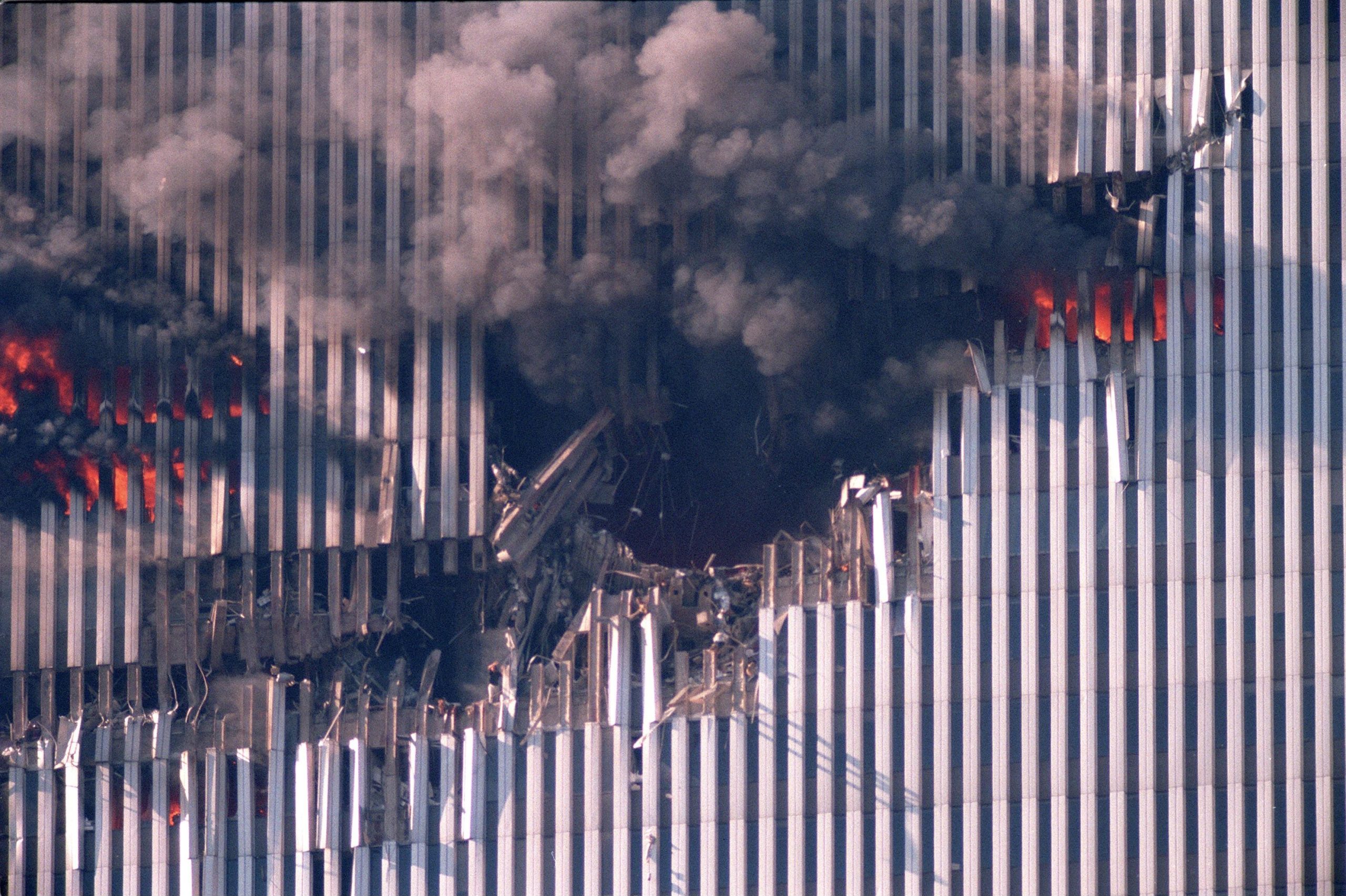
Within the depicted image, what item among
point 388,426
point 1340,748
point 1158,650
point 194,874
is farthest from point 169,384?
point 1340,748

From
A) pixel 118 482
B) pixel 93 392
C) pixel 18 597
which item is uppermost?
pixel 93 392

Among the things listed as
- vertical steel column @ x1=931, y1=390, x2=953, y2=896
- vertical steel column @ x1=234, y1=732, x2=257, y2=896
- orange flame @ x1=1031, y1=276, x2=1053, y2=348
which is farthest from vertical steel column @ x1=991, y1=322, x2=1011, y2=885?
vertical steel column @ x1=234, y1=732, x2=257, y2=896

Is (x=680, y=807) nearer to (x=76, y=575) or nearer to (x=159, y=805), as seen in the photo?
(x=159, y=805)

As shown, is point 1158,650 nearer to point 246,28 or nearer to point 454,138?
point 454,138

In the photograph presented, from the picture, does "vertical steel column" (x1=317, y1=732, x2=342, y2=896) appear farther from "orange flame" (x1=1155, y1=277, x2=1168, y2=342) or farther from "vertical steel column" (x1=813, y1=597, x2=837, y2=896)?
"orange flame" (x1=1155, y1=277, x2=1168, y2=342)

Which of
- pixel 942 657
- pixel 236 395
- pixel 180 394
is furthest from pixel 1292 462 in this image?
pixel 180 394
